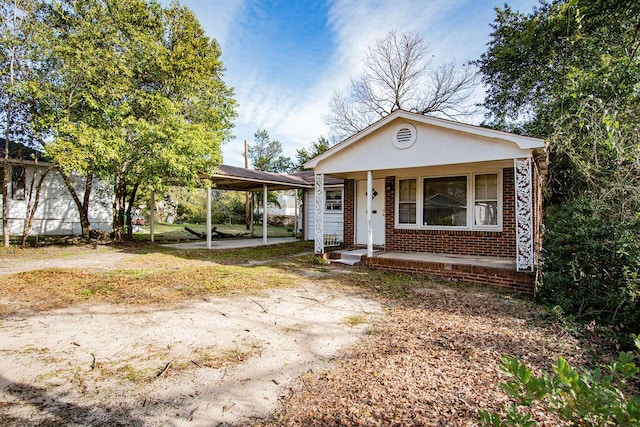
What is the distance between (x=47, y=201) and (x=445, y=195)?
16521mm

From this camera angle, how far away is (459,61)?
21.5 metres

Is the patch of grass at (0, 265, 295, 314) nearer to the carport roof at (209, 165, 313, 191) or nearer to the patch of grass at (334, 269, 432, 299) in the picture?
the patch of grass at (334, 269, 432, 299)

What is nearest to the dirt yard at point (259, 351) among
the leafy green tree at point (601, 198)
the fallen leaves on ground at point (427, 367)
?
the fallen leaves on ground at point (427, 367)

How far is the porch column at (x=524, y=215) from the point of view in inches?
255

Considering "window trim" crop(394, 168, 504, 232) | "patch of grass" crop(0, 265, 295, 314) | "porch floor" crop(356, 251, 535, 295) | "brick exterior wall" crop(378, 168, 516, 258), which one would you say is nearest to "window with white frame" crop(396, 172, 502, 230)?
"window trim" crop(394, 168, 504, 232)

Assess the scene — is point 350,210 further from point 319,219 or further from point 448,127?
point 448,127

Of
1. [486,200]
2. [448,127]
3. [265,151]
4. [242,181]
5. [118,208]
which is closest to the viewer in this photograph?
[448,127]

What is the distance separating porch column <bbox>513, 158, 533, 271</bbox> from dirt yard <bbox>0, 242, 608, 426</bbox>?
3.75 ft

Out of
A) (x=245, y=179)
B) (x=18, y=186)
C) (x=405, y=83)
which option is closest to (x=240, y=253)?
(x=245, y=179)

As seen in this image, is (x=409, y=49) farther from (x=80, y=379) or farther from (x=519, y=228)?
(x=80, y=379)

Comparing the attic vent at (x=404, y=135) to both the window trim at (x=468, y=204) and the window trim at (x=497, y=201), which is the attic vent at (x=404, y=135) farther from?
the window trim at (x=497, y=201)

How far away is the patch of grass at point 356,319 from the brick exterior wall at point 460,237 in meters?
4.91

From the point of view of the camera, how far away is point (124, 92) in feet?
37.7

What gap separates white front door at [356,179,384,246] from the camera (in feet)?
32.6
